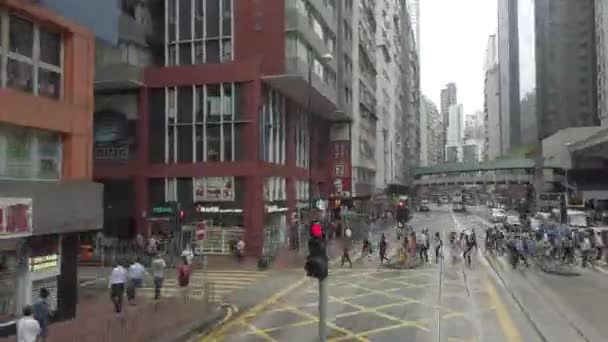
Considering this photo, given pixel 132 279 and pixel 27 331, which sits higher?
pixel 27 331

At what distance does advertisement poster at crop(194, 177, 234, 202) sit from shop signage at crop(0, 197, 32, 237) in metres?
22.1

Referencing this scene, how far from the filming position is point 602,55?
108 metres

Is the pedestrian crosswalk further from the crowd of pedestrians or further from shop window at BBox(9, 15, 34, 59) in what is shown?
the crowd of pedestrians

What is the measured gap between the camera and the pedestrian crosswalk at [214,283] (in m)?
22.7

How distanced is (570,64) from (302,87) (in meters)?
97.3

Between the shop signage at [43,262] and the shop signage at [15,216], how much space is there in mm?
1446

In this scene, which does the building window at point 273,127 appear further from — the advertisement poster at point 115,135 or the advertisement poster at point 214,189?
the advertisement poster at point 115,135

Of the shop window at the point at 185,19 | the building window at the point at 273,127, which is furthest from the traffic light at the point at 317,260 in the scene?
the shop window at the point at 185,19

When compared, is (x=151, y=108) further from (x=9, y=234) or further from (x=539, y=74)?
(x=539, y=74)

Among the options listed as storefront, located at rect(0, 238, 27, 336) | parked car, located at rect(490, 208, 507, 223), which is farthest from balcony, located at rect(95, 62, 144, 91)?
parked car, located at rect(490, 208, 507, 223)

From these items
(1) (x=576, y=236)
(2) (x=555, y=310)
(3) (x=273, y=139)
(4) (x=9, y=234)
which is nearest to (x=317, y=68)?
(3) (x=273, y=139)

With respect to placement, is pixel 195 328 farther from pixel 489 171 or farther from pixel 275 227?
pixel 489 171

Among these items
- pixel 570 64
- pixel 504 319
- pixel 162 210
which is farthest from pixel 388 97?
pixel 504 319

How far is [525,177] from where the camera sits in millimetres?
133625
